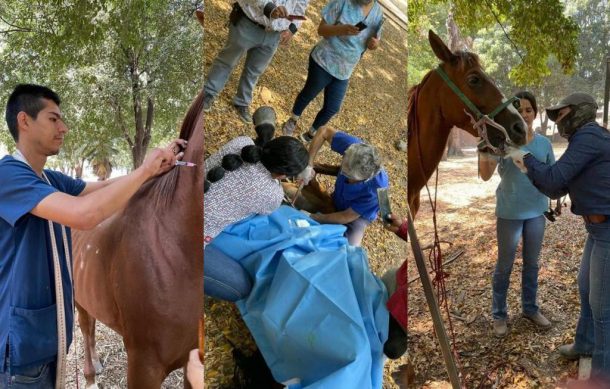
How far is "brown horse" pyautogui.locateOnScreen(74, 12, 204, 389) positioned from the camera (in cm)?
113

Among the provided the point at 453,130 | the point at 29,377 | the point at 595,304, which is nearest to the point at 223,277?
the point at 29,377

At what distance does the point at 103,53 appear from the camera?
1.14 m

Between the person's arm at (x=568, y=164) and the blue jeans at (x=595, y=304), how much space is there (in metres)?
0.28

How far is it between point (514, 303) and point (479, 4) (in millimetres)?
1168

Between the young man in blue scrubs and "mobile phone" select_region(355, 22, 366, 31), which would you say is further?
"mobile phone" select_region(355, 22, 366, 31)

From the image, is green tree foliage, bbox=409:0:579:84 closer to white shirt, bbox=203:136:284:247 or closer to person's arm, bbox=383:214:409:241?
person's arm, bbox=383:214:409:241

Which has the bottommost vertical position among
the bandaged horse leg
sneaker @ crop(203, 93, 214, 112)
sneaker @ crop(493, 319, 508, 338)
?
sneaker @ crop(493, 319, 508, 338)

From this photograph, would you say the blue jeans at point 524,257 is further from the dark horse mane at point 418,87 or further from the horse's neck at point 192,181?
the horse's neck at point 192,181

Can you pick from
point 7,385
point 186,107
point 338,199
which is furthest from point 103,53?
point 7,385

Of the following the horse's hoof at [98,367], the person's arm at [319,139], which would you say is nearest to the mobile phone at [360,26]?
the person's arm at [319,139]

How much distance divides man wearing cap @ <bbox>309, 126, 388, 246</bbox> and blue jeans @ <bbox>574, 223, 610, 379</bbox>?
2.91 ft

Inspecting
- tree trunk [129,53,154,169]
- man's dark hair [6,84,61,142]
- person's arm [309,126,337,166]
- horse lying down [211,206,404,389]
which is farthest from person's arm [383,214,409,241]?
man's dark hair [6,84,61,142]

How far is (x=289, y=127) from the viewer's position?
4.05 feet

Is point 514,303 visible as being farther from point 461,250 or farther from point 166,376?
point 166,376
